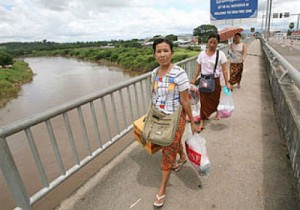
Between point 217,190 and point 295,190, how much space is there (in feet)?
2.39

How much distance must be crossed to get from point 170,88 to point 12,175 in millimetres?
1459

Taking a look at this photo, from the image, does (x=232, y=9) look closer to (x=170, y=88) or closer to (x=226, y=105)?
(x=226, y=105)

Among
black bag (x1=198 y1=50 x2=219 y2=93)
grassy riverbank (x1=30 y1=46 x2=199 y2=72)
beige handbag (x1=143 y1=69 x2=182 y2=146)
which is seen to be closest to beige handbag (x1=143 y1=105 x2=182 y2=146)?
beige handbag (x1=143 y1=69 x2=182 y2=146)

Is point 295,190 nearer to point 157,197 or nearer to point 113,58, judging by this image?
point 157,197

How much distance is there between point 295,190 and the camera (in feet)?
6.60

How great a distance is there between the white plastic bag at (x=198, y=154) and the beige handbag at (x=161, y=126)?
311 mm

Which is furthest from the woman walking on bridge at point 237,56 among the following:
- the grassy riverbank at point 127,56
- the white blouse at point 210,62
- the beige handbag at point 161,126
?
the grassy riverbank at point 127,56

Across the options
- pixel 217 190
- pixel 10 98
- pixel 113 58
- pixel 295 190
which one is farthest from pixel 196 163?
pixel 113 58

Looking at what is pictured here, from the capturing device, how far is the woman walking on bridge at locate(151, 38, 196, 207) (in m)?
1.80

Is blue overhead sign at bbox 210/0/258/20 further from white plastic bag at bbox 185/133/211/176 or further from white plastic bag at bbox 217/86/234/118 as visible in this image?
white plastic bag at bbox 185/133/211/176

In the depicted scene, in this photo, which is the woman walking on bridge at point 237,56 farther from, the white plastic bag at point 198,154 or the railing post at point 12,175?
the railing post at point 12,175

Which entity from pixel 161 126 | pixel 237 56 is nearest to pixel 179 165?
pixel 161 126

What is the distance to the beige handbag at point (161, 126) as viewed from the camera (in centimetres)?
185

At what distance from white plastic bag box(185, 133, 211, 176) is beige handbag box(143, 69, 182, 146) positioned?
31cm
